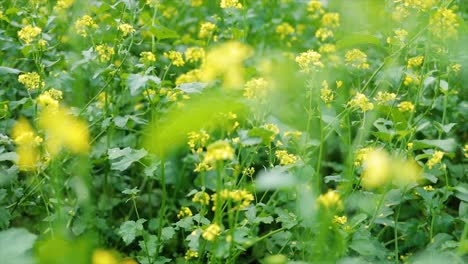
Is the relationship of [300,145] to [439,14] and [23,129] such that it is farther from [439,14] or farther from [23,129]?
[23,129]

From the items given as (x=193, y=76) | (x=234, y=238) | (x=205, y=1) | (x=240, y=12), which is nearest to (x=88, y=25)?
(x=193, y=76)

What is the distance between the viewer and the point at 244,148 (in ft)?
9.42


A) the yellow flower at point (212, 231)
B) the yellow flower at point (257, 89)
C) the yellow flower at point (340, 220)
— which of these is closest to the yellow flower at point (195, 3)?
the yellow flower at point (257, 89)

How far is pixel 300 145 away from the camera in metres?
2.41

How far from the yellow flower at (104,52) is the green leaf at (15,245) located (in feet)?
4.83

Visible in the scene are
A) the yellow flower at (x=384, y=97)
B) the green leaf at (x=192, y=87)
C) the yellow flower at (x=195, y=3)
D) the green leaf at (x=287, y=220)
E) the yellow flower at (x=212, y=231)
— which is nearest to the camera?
the yellow flower at (x=212, y=231)

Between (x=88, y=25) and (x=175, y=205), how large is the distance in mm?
1106

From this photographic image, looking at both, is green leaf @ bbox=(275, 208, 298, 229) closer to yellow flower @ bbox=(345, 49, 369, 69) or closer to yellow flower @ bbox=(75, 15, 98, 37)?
yellow flower @ bbox=(345, 49, 369, 69)

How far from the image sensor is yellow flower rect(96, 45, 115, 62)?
9.06 ft

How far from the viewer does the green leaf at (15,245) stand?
4.27 feet

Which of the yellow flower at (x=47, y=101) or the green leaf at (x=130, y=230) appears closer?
the yellow flower at (x=47, y=101)

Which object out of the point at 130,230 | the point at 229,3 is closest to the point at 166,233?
the point at 130,230

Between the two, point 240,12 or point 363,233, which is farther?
point 240,12

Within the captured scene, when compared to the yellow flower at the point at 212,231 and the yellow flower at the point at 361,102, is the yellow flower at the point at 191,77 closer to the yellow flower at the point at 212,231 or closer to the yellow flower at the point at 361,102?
the yellow flower at the point at 361,102
